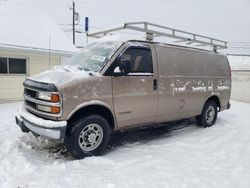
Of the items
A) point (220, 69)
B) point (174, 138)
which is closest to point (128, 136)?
point (174, 138)

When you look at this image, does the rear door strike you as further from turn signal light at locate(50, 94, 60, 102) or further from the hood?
turn signal light at locate(50, 94, 60, 102)

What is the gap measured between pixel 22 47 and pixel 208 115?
8.89 meters

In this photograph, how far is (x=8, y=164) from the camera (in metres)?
4.29

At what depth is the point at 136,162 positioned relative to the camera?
14.9 feet

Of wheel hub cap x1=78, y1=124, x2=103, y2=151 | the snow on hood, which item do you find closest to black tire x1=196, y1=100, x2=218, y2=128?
wheel hub cap x1=78, y1=124, x2=103, y2=151

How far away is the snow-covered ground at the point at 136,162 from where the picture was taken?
12.5 feet

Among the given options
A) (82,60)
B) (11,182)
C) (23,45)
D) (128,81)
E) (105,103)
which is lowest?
(11,182)

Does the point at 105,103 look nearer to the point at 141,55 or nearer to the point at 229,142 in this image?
the point at 141,55

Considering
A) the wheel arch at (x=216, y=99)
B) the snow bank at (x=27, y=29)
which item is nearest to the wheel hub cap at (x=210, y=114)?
the wheel arch at (x=216, y=99)

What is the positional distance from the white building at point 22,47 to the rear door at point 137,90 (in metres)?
7.27

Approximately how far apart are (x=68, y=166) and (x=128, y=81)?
1946mm

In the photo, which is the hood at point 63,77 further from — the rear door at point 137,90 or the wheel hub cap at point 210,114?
the wheel hub cap at point 210,114

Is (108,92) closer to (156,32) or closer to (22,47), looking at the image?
(156,32)

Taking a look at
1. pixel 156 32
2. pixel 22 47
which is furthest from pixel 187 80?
pixel 22 47
